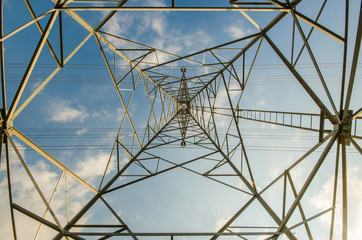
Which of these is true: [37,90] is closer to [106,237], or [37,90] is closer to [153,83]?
[106,237]

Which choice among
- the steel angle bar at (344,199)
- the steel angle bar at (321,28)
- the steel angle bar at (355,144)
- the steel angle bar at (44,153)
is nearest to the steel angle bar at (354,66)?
the steel angle bar at (355,144)

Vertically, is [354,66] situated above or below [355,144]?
above

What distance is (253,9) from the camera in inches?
177

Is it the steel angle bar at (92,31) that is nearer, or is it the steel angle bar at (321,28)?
the steel angle bar at (321,28)

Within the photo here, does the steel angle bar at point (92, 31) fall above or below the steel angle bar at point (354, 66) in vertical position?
above

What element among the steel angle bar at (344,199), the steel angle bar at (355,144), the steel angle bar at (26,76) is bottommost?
the steel angle bar at (344,199)

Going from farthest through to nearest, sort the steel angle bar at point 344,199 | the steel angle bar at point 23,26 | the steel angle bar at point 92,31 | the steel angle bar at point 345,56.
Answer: the steel angle bar at point 92,31, the steel angle bar at point 23,26, the steel angle bar at point 345,56, the steel angle bar at point 344,199

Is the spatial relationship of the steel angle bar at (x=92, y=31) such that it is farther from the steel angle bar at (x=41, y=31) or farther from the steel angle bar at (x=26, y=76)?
the steel angle bar at (x=26, y=76)

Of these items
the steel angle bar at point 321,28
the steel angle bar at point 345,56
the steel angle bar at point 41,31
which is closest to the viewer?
the steel angle bar at point 345,56

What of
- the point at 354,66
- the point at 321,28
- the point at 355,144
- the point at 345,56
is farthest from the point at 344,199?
the point at 321,28

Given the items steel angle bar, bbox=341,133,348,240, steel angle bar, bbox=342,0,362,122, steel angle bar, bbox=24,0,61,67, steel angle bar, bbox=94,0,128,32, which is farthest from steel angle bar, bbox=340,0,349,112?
steel angle bar, bbox=24,0,61,67

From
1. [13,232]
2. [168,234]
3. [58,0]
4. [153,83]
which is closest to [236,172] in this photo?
[168,234]

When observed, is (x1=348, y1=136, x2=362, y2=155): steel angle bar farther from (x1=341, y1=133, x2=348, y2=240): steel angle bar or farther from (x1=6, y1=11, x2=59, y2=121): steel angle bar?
(x1=6, y1=11, x2=59, y2=121): steel angle bar

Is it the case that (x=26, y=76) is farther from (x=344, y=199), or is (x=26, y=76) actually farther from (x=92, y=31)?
(x=344, y=199)
